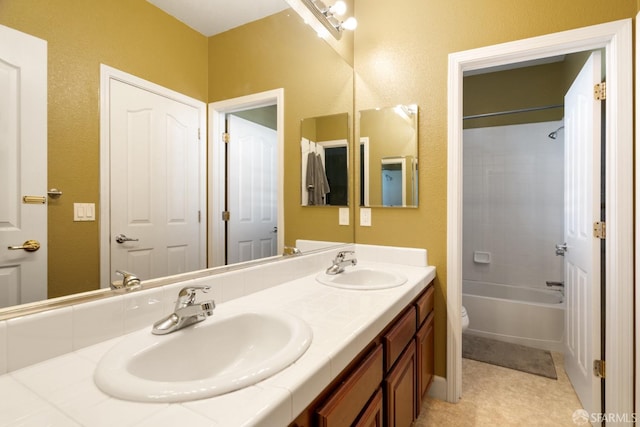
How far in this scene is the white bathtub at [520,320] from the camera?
2.52 m

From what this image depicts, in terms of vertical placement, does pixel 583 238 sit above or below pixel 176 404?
above

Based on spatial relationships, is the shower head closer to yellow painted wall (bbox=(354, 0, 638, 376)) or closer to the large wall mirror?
yellow painted wall (bbox=(354, 0, 638, 376))

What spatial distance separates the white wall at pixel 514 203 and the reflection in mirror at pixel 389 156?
5.62ft

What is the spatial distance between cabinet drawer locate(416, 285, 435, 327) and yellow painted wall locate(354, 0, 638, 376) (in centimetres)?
13

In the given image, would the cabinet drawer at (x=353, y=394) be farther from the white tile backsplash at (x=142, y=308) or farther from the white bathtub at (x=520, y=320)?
the white bathtub at (x=520, y=320)

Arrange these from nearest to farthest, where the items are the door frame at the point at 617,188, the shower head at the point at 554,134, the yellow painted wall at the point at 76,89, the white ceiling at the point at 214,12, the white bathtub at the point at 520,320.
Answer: the yellow painted wall at the point at 76,89, the white ceiling at the point at 214,12, the door frame at the point at 617,188, the white bathtub at the point at 520,320, the shower head at the point at 554,134

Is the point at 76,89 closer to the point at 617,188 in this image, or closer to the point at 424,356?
the point at 424,356

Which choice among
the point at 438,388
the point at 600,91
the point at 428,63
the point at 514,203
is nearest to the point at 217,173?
the point at 428,63

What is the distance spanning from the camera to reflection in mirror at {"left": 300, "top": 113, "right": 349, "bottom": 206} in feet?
6.02

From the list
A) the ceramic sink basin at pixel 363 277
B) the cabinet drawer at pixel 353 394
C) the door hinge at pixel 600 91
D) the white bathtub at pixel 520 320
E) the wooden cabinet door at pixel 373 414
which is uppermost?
the door hinge at pixel 600 91

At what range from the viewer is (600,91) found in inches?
65.3

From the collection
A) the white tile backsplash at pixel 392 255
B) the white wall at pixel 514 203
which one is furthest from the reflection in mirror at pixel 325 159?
the white wall at pixel 514 203

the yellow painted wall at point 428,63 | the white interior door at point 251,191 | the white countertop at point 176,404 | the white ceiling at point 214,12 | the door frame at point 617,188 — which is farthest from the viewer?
the yellow painted wall at point 428,63

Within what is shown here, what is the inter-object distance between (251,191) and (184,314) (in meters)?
0.68
